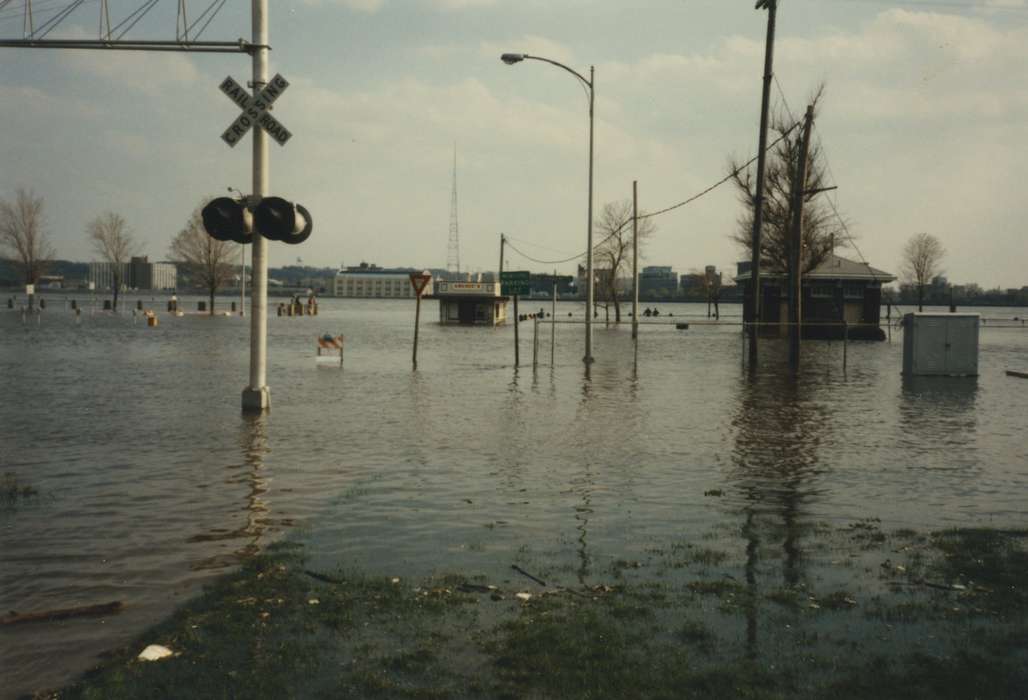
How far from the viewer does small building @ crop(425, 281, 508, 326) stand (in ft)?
262

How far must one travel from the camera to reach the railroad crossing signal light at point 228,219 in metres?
15.0

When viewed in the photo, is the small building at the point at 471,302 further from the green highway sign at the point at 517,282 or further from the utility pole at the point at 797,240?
the utility pole at the point at 797,240

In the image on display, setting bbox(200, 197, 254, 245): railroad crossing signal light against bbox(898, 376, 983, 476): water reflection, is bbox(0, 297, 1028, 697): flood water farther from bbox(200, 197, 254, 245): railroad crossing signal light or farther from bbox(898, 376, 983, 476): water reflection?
bbox(200, 197, 254, 245): railroad crossing signal light

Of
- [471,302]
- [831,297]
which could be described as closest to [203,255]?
[471,302]

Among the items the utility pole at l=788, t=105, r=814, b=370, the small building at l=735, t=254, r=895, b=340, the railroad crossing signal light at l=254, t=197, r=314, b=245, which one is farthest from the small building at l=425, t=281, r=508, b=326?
the railroad crossing signal light at l=254, t=197, r=314, b=245

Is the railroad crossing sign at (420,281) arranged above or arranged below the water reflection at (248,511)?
above

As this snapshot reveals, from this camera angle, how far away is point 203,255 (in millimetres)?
101625

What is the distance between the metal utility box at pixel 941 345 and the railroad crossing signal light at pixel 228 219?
2066cm

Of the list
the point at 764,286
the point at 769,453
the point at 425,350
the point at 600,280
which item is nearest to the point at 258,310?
the point at 769,453

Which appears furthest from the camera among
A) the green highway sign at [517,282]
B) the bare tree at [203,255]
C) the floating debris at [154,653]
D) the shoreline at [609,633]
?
the bare tree at [203,255]

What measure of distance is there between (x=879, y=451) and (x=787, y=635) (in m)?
8.82

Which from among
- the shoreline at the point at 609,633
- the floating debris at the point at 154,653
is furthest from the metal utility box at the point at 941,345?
the floating debris at the point at 154,653

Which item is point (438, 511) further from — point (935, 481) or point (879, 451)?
point (879, 451)

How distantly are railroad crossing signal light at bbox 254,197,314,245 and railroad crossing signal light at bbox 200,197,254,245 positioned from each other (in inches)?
11.4
